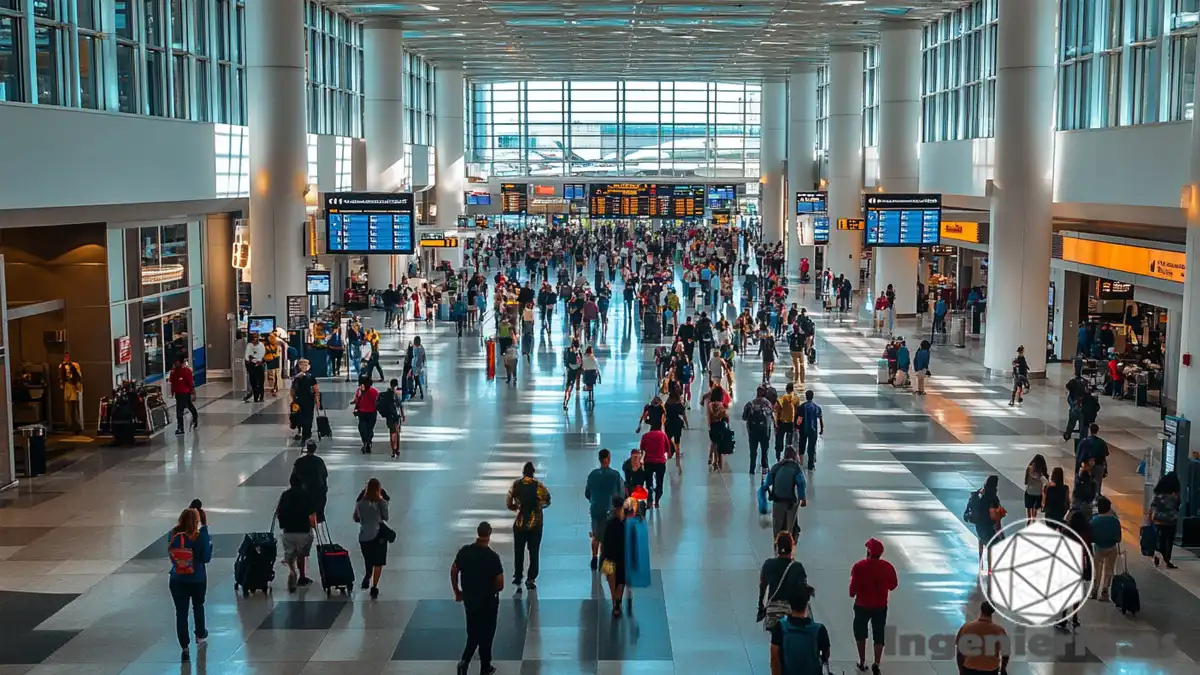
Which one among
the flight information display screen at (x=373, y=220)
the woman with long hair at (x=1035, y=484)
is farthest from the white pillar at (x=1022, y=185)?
the woman with long hair at (x=1035, y=484)

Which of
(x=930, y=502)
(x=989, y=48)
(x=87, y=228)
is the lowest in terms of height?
(x=930, y=502)

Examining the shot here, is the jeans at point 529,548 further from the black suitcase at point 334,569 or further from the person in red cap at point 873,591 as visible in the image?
the person in red cap at point 873,591

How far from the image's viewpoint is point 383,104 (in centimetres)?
3991

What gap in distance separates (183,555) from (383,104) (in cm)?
3009

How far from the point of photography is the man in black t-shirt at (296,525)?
42.9 feet

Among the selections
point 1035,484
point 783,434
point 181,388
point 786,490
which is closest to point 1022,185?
point 783,434

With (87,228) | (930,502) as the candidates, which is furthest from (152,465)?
(930,502)

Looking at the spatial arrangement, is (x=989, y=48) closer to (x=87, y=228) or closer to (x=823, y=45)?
(x=823, y=45)

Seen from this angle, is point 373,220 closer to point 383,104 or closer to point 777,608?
point 383,104

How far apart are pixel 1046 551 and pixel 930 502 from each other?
451cm

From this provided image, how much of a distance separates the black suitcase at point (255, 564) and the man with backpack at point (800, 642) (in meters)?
5.81

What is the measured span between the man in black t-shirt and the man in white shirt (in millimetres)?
12520

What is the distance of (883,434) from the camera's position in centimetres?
2202

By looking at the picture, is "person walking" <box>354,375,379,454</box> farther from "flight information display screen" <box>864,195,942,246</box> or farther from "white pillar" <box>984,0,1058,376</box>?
"flight information display screen" <box>864,195,942,246</box>
